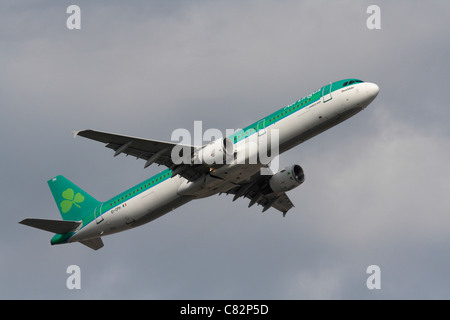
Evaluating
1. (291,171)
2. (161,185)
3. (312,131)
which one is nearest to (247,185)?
(291,171)

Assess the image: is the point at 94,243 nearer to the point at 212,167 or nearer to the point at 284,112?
the point at 212,167

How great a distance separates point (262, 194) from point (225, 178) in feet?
33.9

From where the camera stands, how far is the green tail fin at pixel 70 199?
65.8m

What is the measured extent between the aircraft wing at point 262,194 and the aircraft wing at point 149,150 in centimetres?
821

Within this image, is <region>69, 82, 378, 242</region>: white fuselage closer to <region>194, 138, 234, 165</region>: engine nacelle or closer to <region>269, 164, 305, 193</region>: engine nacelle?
<region>194, 138, 234, 165</region>: engine nacelle

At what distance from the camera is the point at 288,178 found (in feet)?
204

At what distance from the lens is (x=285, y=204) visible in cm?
6769

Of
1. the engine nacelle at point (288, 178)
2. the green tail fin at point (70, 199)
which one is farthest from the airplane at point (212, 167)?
the green tail fin at point (70, 199)

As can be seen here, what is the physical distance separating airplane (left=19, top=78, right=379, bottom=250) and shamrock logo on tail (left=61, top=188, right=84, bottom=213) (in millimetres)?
1360

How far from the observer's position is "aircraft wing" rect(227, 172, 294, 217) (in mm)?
63844

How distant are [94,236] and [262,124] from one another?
18057 millimetres

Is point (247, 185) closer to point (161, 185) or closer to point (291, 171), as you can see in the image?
point (291, 171)

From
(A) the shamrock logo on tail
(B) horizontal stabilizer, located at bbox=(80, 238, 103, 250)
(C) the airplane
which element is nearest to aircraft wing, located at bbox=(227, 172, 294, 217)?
(C) the airplane

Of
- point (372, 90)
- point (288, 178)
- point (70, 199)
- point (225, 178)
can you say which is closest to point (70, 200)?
point (70, 199)
